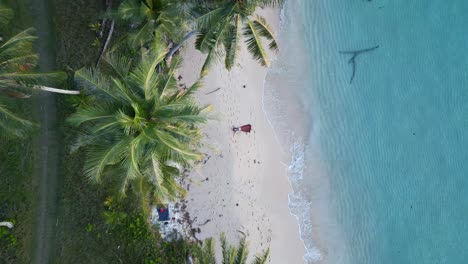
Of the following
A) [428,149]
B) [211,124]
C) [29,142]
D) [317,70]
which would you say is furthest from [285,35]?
[29,142]

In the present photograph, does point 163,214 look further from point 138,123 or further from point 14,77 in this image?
point 14,77

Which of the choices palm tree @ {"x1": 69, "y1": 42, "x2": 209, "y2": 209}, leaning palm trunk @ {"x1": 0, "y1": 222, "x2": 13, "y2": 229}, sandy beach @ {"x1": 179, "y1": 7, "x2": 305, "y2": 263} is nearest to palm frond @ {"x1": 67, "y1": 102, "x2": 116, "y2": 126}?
palm tree @ {"x1": 69, "y1": 42, "x2": 209, "y2": 209}

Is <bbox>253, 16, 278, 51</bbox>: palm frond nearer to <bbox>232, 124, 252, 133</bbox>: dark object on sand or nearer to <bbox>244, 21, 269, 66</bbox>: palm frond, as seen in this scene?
<bbox>244, 21, 269, 66</bbox>: palm frond

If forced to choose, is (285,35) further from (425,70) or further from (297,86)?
(425,70)

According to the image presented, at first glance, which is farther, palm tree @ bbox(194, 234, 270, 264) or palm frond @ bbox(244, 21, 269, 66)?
palm tree @ bbox(194, 234, 270, 264)

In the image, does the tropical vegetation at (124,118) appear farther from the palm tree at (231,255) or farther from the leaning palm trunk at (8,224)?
the leaning palm trunk at (8,224)

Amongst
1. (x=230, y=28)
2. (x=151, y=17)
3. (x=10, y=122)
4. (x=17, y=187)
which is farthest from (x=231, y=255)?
(x=17, y=187)
